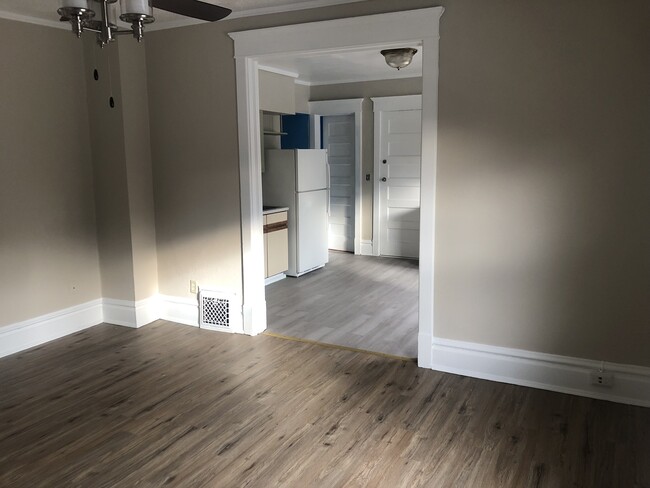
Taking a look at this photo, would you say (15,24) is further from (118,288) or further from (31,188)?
(118,288)

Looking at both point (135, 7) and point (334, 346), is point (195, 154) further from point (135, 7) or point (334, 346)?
point (135, 7)

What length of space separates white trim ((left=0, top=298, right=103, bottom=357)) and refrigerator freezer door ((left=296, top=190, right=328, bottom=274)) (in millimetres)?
2400

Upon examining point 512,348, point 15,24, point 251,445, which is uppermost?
point 15,24

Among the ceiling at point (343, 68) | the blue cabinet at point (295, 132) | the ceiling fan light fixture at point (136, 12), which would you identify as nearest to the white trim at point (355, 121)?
the ceiling at point (343, 68)

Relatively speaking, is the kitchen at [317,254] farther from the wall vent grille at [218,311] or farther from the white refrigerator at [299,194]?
the wall vent grille at [218,311]

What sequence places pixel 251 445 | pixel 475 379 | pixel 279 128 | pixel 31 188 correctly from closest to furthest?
1. pixel 251 445
2. pixel 475 379
3. pixel 31 188
4. pixel 279 128

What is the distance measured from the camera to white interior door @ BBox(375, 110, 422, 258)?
284 inches

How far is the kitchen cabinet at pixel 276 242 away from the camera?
593cm

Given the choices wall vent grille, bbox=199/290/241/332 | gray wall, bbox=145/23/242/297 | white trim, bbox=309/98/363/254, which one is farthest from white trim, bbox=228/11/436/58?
white trim, bbox=309/98/363/254

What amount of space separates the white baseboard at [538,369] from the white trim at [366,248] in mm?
4011

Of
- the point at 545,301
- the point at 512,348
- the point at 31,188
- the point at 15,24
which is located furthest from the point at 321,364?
→ the point at 15,24

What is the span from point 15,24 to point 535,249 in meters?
3.78

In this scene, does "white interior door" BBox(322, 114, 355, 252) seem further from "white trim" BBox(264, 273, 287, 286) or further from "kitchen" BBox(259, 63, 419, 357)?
"white trim" BBox(264, 273, 287, 286)

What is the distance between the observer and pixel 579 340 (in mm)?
3264
